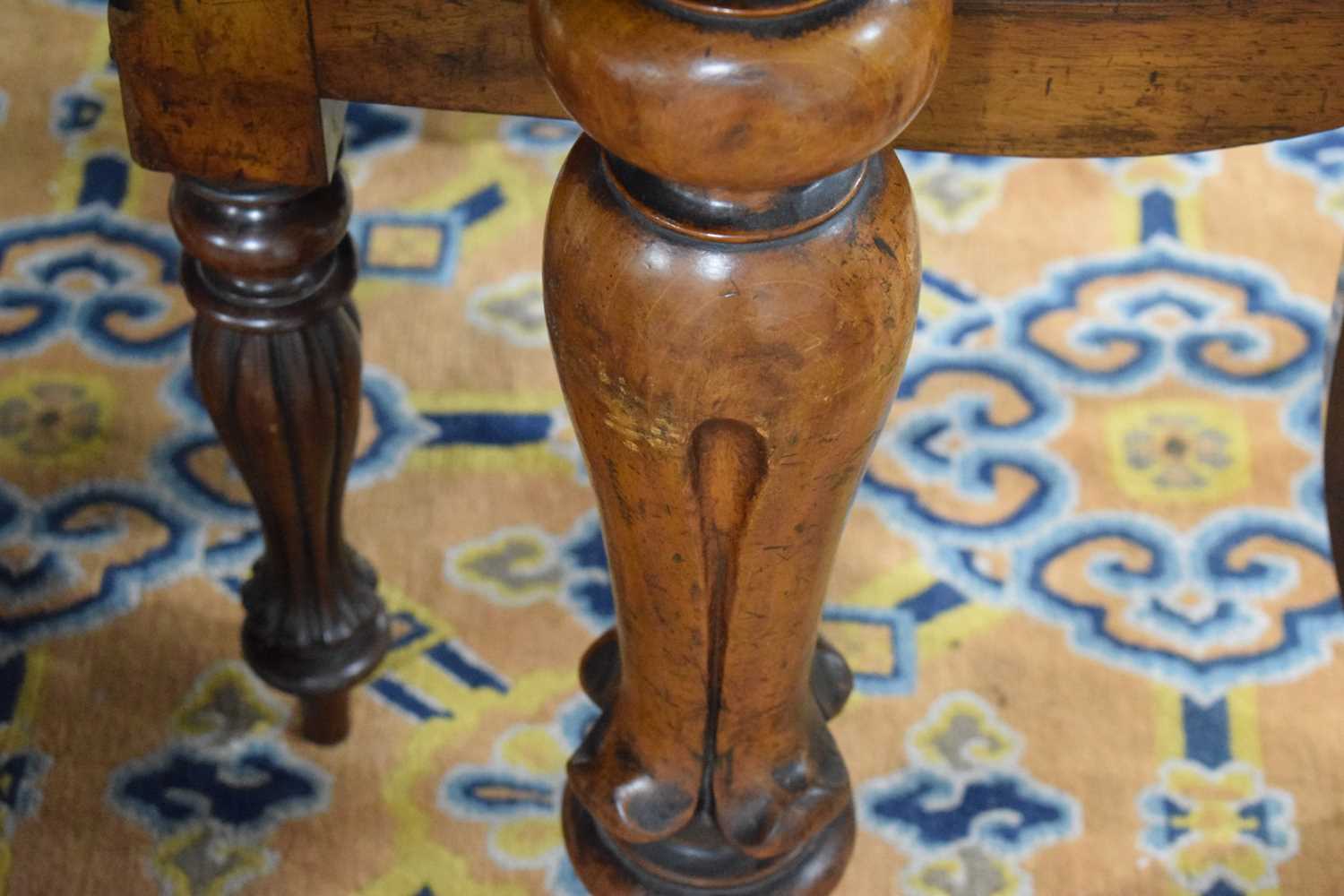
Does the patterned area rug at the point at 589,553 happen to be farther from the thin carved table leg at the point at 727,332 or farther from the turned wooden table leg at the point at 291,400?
the thin carved table leg at the point at 727,332

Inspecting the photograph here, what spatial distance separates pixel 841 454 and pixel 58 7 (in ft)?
3.53

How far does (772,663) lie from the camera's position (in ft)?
1.70

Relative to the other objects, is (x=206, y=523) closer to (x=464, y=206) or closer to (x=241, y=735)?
(x=241, y=735)

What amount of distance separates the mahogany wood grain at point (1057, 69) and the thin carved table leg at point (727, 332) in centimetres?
6

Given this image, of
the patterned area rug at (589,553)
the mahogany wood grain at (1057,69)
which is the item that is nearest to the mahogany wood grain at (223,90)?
the mahogany wood grain at (1057,69)

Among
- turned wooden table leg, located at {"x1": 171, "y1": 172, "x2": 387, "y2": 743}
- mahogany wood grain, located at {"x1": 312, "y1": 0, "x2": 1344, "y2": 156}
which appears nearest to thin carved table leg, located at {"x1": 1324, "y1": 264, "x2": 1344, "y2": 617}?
mahogany wood grain, located at {"x1": 312, "y1": 0, "x2": 1344, "y2": 156}

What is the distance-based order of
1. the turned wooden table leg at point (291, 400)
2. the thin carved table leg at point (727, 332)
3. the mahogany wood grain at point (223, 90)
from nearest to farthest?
the thin carved table leg at point (727, 332) < the mahogany wood grain at point (223, 90) < the turned wooden table leg at point (291, 400)

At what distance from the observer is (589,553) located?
0.94m

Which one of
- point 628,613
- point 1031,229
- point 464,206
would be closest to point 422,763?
point 628,613

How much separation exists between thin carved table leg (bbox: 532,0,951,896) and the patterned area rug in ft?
0.86

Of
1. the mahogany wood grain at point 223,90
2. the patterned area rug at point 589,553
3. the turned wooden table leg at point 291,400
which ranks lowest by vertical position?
the patterned area rug at point 589,553

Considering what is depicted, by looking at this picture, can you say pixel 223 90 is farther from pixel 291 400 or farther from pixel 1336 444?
pixel 1336 444

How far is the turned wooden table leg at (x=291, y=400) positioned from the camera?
0.60 m

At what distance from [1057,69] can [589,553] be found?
513 mm
